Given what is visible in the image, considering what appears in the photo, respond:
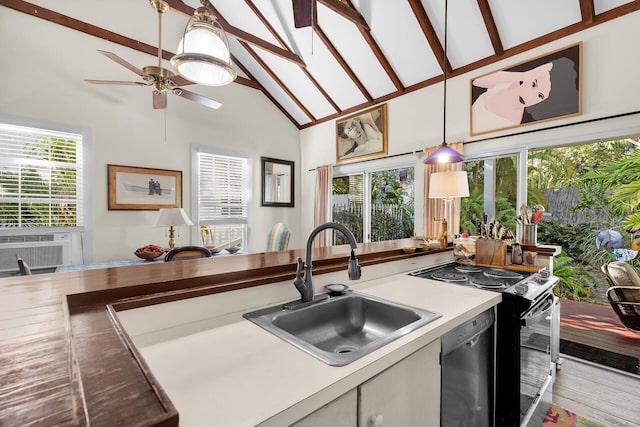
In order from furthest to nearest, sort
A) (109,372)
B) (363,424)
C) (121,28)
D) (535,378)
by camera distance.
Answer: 1. (121,28)
2. (535,378)
3. (363,424)
4. (109,372)

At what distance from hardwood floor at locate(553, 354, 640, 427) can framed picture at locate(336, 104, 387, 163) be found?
10.7ft

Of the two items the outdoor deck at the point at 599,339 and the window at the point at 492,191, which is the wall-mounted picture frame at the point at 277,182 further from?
the outdoor deck at the point at 599,339

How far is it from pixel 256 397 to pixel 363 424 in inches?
12.9

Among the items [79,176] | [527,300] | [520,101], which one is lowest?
[527,300]

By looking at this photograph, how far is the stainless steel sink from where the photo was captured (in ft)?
3.60

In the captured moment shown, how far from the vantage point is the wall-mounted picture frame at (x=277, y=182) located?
520 cm

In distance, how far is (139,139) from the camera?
3877 mm

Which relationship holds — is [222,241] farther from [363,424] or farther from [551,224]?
[551,224]

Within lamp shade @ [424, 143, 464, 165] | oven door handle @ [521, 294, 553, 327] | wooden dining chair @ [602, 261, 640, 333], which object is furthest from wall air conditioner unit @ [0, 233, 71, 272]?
wooden dining chair @ [602, 261, 640, 333]

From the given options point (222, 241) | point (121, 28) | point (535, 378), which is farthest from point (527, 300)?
point (121, 28)

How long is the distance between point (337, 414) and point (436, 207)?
11.2ft

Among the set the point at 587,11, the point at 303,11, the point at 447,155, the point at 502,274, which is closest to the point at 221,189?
the point at 303,11

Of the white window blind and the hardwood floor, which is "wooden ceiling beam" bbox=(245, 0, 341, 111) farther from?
the hardwood floor

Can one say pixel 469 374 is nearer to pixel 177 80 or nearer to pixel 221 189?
pixel 177 80
